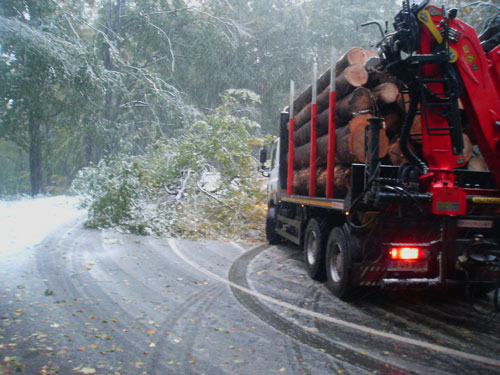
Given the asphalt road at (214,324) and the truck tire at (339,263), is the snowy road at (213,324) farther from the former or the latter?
the truck tire at (339,263)

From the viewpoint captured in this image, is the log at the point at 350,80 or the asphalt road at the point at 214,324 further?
the log at the point at 350,80

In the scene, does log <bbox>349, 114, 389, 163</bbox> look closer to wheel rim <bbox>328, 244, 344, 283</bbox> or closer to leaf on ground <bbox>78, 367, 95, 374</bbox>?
wheel rim <bbox>328, 244, 344, 283</bbox>

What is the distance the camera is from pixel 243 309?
5.74m

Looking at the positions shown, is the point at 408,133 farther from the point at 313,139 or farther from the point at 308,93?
the point at 308,93

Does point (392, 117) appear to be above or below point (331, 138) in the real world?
above

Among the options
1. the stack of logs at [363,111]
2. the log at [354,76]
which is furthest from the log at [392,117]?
the log at [354,76]

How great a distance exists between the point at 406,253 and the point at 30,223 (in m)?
10.2

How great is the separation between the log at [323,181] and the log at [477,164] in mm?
1591

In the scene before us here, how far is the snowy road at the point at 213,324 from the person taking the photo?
4020mm

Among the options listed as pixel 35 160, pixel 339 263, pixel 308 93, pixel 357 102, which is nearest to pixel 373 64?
pixel 357 102

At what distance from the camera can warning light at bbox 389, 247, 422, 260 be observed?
18.1 ft

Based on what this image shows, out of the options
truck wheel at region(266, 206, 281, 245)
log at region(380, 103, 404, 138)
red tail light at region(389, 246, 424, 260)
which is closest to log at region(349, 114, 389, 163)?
log at region(380, 103, 404, 138)

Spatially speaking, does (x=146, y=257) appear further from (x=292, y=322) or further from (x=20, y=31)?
(x=20, y=31)

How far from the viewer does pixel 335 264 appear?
6578mm
